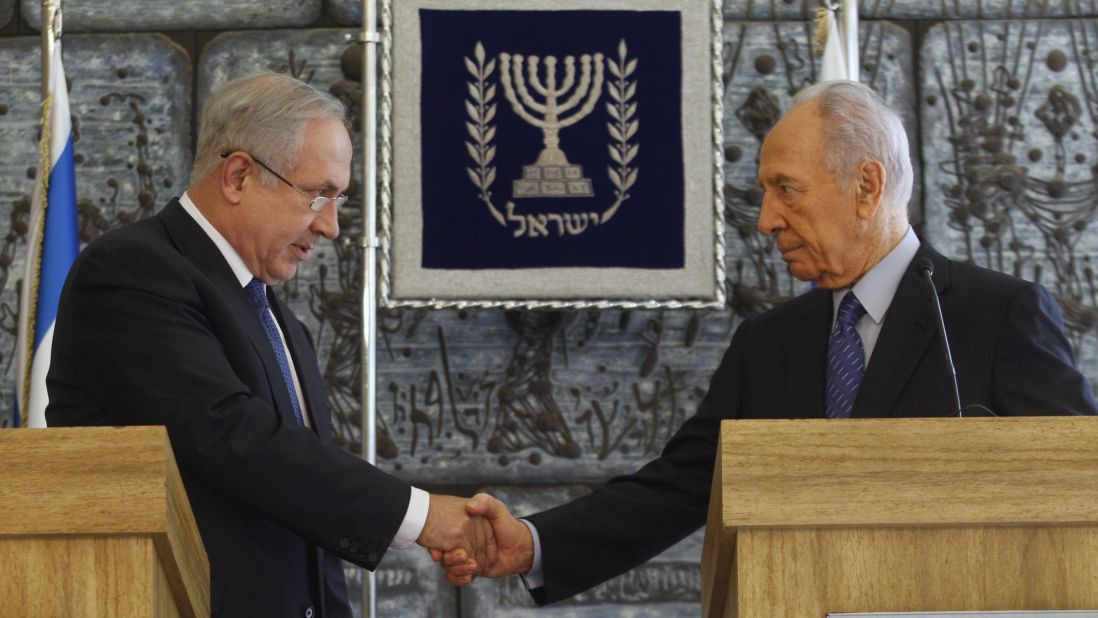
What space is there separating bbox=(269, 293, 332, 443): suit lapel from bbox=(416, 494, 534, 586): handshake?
274 mm

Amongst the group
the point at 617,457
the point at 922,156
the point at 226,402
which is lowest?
the point at 617,457

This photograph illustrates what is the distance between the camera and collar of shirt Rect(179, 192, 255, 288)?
9.09ft

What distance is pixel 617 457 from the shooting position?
4020 millimetres

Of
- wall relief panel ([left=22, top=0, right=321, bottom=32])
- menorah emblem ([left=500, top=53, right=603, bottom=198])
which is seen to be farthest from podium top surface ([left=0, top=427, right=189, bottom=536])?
wall relief panel ([left=22, top=0, right=321, bottom=32])

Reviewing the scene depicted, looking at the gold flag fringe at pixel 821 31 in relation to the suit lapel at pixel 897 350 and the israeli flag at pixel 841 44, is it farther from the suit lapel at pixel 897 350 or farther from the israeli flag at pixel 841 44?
the suit lapel at pixel 897 350

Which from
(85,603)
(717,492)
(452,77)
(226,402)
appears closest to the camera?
(85,603)

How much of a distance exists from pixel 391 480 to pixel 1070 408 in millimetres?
1215

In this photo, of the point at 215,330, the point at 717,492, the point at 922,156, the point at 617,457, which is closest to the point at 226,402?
the point at 215,330

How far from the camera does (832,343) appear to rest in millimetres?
2838

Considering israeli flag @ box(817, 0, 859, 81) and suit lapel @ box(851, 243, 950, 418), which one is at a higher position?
israeli flag @ box(817, 0, 859, 81)

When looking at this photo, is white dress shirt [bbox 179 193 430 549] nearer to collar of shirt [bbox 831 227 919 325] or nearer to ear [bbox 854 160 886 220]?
collar of shirt [bbox 831 227 919 325]

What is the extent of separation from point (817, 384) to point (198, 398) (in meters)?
1.18

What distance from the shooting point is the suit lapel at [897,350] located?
2.63 meters

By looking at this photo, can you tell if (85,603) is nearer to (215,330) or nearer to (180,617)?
(180,617)
